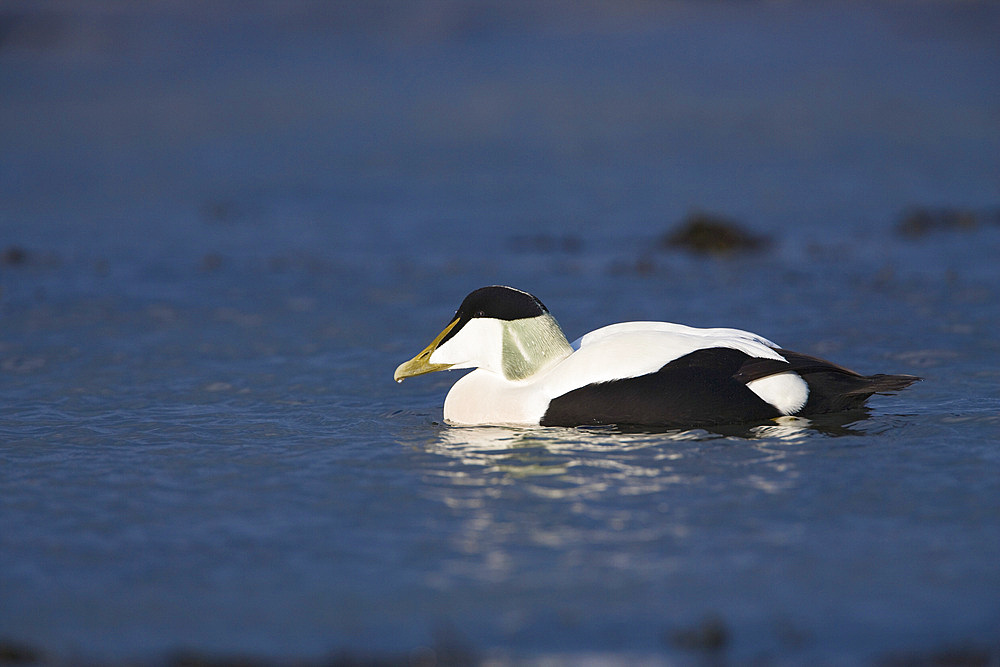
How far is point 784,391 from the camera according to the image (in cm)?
633

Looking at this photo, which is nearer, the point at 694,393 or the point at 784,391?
the point at 694,393

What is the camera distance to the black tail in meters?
6.23

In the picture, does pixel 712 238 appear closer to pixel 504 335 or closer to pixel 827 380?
pixel 827 380

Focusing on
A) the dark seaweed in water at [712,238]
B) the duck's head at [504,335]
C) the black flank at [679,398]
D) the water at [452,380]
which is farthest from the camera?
the dark seaweed in water at [712,238]

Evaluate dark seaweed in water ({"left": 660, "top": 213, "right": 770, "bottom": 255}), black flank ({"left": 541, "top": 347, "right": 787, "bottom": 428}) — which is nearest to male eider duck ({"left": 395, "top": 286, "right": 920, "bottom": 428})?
black flank ({"left": 541, "top": 347, "right": 787, "bottom": 428})

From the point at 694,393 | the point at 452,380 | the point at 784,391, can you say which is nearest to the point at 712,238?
the point at 452,380

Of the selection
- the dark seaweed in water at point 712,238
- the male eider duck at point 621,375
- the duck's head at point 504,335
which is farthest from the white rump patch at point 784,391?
the dark seaweed in water at point 712,238

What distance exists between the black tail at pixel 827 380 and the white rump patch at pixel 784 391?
40mm

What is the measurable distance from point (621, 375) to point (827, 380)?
3.74ft

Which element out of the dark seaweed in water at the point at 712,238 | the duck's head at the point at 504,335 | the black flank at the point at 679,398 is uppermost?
the dark seaweed in water at the point at 712,238

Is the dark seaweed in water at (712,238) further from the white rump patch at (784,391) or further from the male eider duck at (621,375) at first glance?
the white rump patch at (784,391)

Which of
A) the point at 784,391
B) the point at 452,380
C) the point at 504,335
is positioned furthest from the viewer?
the point at 452,380

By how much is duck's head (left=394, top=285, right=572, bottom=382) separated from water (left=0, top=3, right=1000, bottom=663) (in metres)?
0.46

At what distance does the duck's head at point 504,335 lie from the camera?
6.62 metres
